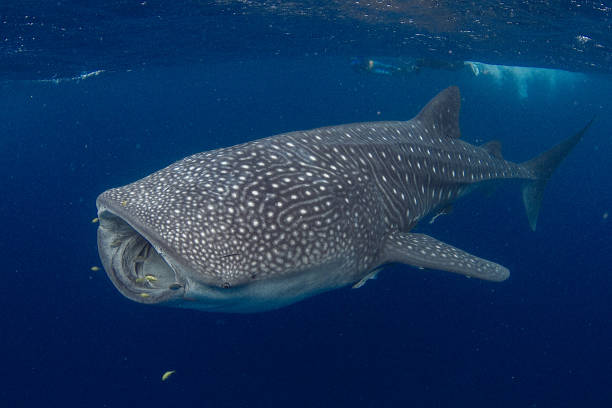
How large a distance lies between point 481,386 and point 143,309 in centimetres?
873

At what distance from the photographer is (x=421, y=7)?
50.9 ft

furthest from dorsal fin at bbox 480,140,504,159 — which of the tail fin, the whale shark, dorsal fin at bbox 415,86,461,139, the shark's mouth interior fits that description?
the shark's mouth interior

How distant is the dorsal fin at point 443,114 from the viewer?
22.3 feet

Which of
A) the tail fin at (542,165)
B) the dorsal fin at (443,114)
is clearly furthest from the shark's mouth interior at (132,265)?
the tail fin at (542,165)

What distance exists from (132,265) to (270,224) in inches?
49.8

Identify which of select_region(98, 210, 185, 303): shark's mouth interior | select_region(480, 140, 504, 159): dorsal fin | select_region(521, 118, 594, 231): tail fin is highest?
select_region(98, 210, 185, 303): shark's mouth interior

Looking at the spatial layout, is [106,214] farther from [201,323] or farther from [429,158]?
[201,323]

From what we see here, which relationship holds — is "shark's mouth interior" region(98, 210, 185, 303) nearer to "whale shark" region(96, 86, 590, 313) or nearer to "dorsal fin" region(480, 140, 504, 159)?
"whale shark" region(96, 86, 590, 313)

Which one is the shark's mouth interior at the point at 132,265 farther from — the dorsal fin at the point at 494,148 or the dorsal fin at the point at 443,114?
the dorsal fin at the point at 494,148

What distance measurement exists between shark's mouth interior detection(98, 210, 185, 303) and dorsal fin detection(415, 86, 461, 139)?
17.2ft

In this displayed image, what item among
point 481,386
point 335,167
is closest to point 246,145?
point 335,167

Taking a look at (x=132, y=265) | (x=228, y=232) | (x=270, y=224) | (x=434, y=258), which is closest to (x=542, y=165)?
(x=434, y=258)

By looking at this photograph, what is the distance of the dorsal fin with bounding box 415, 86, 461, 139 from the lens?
22.3 ft

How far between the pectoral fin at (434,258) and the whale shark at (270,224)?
0.02m
